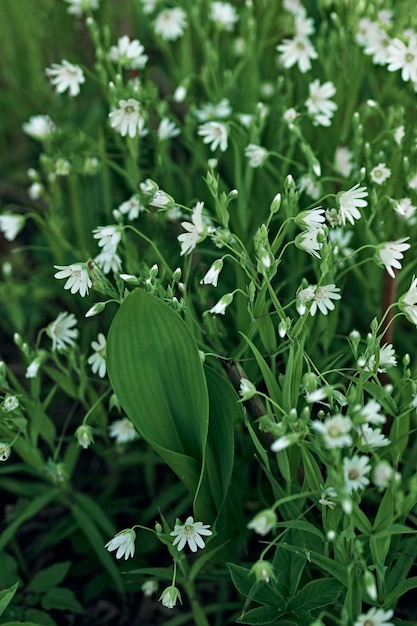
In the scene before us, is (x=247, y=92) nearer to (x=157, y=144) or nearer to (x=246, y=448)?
(x=157, y=144)

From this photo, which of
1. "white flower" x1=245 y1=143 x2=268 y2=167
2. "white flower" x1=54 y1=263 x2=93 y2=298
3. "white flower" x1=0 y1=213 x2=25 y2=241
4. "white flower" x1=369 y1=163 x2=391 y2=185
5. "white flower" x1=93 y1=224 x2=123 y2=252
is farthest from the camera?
"white flower" x1=0 y1=213 x2=25 y2=241

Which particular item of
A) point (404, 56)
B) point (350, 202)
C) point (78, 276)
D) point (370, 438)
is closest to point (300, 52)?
point (404, 56)

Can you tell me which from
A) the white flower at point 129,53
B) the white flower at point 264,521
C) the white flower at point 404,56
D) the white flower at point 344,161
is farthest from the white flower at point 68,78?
the white flower at point 264,521

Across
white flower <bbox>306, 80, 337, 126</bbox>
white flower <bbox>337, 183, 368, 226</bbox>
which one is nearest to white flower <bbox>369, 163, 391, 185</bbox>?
white flower <bbox>337, 183, 368, 226</bbox>

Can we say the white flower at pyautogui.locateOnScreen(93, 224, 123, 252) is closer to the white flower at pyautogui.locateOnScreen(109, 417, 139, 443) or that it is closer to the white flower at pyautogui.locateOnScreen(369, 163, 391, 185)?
the white flower at pyautogui.locateOnScreen(109, 417, 139, 443)

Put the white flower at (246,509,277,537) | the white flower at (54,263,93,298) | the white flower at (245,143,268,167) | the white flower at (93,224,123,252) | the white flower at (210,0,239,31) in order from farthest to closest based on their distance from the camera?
the white flower at (210,0,239,31)
the white flower at (245,143,268,167)
the white flower at (93,224,123,252)
the white flower at (54,263,93,298)
the white flower at (246,509,277,537)

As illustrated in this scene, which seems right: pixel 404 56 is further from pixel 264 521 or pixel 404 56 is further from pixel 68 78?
pixel 264 521
